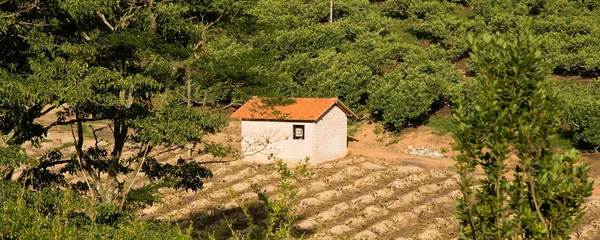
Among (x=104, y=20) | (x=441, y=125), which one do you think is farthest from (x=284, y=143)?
(x=104, y=20)

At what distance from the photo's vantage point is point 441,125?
51.1 metres

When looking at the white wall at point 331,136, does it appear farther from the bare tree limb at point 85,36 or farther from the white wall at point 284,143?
the bare tree limb at point 85,36

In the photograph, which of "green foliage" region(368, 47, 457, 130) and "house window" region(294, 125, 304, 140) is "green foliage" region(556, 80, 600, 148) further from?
"house window" region(294, 125, 304, 140)

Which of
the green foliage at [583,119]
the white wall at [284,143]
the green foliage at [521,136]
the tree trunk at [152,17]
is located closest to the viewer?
the green foliage at [521,136]

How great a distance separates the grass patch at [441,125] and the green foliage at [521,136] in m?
40.8

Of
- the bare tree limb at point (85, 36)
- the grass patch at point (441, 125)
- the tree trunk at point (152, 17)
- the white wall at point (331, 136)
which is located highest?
the tree trunk at point (152, 17)

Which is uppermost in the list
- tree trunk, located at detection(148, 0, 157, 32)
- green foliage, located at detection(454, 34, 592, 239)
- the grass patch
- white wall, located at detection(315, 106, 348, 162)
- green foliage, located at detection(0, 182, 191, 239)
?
green foliage, located at detection(454, 34, 592, 239)

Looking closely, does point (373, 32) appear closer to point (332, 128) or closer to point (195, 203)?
point (332, 128)

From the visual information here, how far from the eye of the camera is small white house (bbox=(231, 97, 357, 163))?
43.4m

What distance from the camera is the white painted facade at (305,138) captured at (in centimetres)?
4338

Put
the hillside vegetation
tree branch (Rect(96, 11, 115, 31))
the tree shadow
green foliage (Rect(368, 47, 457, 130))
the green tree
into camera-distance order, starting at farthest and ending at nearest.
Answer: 1. green foliage (Rect(368, 47, 457, 130))
2. the tree shadow
3. tree branch (Rect(96, 11, 115, 31))
4. the green tree
5. the hillside vegetation

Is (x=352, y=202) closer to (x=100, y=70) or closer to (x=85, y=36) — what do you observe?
(x=85, y=36)

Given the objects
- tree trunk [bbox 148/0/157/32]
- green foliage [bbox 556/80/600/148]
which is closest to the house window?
green foliage [bbox 556/80/600/148]

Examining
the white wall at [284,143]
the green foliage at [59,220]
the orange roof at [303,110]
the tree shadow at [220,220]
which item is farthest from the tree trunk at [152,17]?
the white wall at [284,143]
